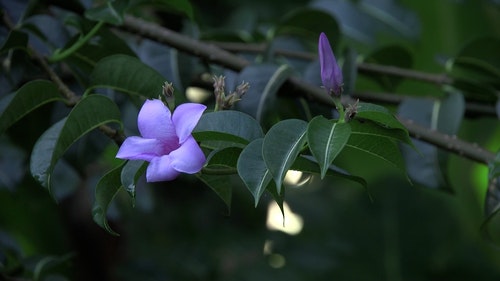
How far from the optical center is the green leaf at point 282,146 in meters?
0.54

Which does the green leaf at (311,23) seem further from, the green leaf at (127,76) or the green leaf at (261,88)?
the green leaf at (127,76)

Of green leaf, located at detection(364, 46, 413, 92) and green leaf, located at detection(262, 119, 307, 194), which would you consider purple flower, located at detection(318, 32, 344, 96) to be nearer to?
green leaf, located at detection(262, 119, 307, 194)

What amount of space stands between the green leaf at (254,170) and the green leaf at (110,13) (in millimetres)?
284

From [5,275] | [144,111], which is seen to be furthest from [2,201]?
[144,111]

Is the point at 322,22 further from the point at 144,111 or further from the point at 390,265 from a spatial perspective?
the point at 390,265

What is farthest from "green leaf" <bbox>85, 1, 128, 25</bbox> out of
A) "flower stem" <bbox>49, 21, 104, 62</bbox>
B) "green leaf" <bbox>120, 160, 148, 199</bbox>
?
"green leaf" <bbox>120, 160, 148, 199</bbox>

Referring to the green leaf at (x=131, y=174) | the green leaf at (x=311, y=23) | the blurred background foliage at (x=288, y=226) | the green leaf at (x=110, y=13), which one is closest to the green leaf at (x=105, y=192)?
the green leaf at (x=131, y=174)

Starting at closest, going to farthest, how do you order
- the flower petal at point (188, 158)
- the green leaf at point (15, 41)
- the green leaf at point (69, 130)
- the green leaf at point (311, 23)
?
the flower petal at point (188, 158) → the green leaf at point (69, 130) → the green leaf at point (15, 41) → the green leaf at point (311, 23)

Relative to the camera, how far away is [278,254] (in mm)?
1706

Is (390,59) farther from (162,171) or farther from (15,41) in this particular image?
(162,171)

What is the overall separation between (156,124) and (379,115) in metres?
0.15

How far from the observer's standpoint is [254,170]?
0.56 meters

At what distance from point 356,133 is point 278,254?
1.13 m

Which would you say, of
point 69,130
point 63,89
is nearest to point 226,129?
point 69,130
